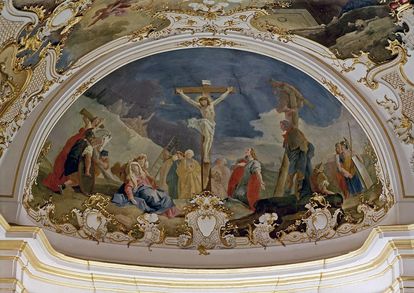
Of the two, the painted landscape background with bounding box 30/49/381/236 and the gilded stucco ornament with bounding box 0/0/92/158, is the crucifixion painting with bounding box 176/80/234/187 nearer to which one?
the painted landscape background with bounding box 30/49/381/236

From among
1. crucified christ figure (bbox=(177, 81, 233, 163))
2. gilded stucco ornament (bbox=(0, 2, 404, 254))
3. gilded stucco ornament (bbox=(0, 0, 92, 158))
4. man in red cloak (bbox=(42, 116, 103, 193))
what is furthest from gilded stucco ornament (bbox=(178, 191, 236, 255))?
gilded stucco ornament (bbox=(0, 0, 92, 158))

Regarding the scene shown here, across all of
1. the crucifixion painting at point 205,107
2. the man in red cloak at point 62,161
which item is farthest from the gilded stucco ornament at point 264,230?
the man in red cloak at point 62,161

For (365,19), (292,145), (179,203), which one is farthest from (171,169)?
(365,19)

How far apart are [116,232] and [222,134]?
7.60ft

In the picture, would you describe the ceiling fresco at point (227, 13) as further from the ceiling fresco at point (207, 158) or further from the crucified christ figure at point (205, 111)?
the crucified christ figure at point (205, 111)

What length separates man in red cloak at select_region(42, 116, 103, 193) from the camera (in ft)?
49.3

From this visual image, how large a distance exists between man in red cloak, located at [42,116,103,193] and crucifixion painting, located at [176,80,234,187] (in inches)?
57.4

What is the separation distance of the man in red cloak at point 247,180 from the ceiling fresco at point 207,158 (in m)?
0.02

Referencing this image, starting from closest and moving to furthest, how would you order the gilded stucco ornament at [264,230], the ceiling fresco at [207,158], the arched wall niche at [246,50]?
the arched wall niche at [246,50] < the ceiling fresco at [207,158] < the gilded stucco ornament at [264,230]

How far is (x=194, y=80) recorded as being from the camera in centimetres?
1560

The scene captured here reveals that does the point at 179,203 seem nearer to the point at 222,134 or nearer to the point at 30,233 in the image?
the point at 222,134

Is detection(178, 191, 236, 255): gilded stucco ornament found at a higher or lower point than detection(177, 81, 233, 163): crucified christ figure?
lower

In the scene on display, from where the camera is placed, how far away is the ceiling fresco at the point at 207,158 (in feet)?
49.6

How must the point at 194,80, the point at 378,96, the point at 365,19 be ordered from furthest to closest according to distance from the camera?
the point at 194,80 < the point at 378,96 < the point at 365,19
